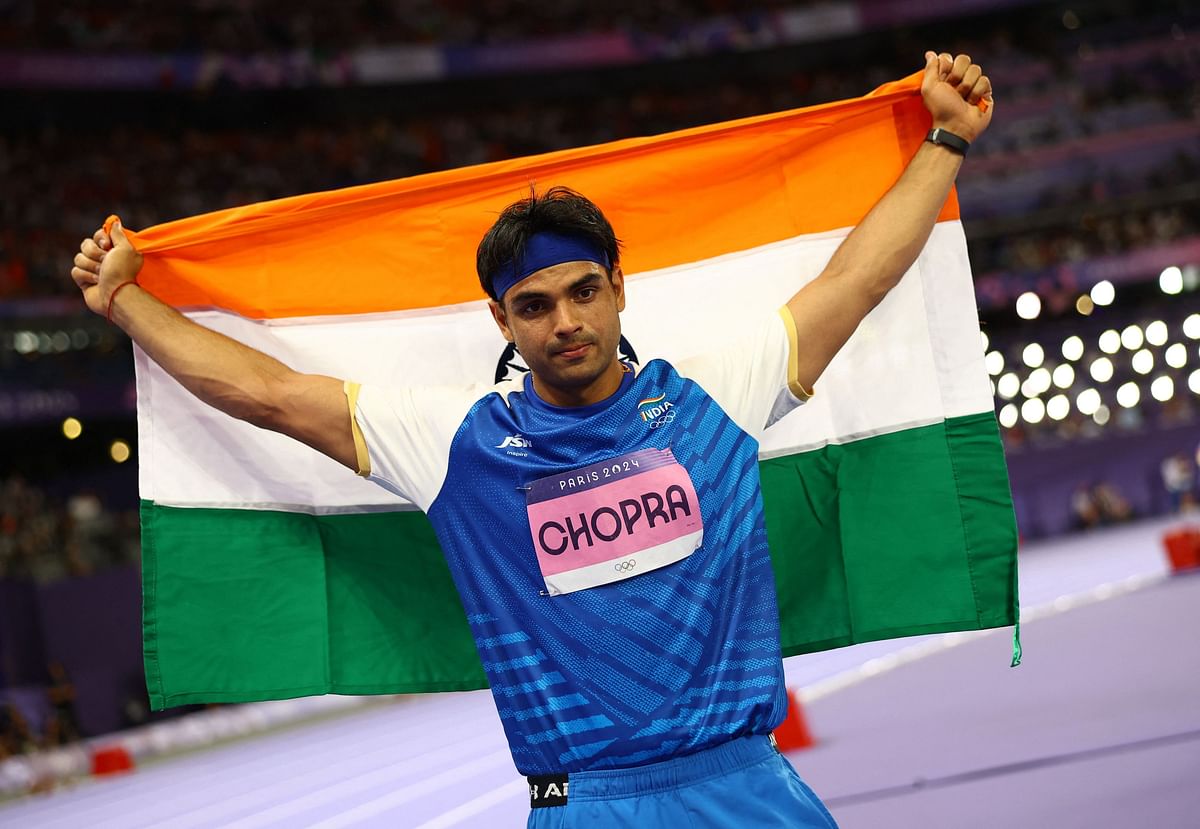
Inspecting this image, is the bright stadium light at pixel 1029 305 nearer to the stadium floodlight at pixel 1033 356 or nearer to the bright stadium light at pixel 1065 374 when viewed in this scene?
the stadium floodlight at pixel 1033 356

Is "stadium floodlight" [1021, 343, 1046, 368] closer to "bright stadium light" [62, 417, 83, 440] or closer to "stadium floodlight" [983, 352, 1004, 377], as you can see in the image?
"stadium floodlight" [983, 352, 1004, 377]

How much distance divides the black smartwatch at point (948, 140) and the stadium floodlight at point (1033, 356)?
91.7 ft

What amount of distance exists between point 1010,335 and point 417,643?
94.3ft

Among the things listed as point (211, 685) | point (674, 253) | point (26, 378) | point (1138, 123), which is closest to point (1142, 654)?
point (674, 253)

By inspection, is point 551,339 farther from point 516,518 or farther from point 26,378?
point 26,378

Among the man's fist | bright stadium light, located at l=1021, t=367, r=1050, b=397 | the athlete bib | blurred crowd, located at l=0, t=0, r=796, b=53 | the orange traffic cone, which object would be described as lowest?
the orange traffic cone

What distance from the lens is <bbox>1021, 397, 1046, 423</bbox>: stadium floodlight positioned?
97.3 ft

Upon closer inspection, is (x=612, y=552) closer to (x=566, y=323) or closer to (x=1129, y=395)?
(x=566, y=323)

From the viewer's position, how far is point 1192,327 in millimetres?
29078

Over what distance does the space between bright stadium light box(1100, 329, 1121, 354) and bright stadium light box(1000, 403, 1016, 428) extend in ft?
8.65

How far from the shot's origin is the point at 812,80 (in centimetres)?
3391

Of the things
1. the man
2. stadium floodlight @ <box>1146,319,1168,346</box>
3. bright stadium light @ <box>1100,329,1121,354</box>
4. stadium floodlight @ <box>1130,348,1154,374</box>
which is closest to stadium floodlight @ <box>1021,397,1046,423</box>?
bright stadium light @ <box>1100,329,1121,354</box>

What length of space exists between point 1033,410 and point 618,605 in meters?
28.8

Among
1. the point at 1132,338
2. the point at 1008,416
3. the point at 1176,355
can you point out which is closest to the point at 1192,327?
the point at 1176,355
